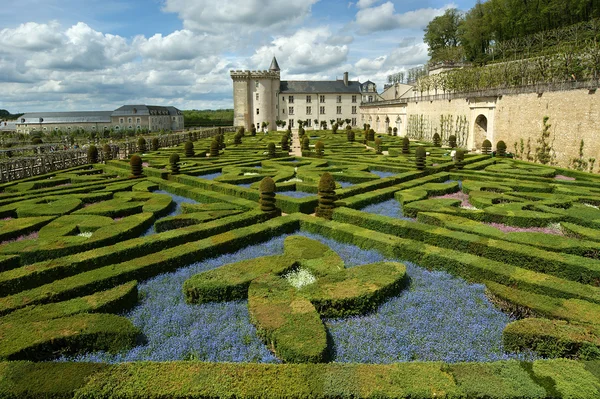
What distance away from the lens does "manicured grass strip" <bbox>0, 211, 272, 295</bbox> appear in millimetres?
7160

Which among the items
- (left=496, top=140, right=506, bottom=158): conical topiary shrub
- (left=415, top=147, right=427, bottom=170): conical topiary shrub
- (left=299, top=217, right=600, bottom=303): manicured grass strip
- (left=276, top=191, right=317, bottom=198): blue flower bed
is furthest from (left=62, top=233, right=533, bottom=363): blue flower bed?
(left=496, top=140, right=506, bottom=158): conical topiary shrub

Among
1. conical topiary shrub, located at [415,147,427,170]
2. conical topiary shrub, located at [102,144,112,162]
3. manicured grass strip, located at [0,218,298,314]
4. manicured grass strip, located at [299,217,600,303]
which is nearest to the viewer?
manicured grass strip, located at [0,218,298,314]

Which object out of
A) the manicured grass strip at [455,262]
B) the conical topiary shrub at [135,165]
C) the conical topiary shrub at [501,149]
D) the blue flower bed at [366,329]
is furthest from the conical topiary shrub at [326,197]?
the conical topiary shrub at [501,149]

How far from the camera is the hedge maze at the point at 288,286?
177 inches

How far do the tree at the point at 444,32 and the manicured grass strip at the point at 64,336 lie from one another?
74.9m

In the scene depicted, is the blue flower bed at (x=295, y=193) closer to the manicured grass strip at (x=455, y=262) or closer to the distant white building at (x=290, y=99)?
the manicured grass strip at (x=455, y=262)

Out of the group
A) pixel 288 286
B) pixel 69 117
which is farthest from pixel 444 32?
pixel 69 117

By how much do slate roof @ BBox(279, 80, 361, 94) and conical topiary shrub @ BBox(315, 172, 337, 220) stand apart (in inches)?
2346

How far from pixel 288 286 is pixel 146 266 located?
3084 millimetres

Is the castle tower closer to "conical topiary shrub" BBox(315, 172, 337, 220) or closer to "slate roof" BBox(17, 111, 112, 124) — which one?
"slate roof" BBox(17, 111, 112, 124)

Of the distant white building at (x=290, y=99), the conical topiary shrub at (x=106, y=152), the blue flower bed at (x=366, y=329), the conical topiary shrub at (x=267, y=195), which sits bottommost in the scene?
the blue flower bed at (x=366, y=329)

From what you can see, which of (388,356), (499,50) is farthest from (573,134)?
(499,50)

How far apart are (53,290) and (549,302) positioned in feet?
28.0

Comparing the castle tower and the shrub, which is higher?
the castle tower
